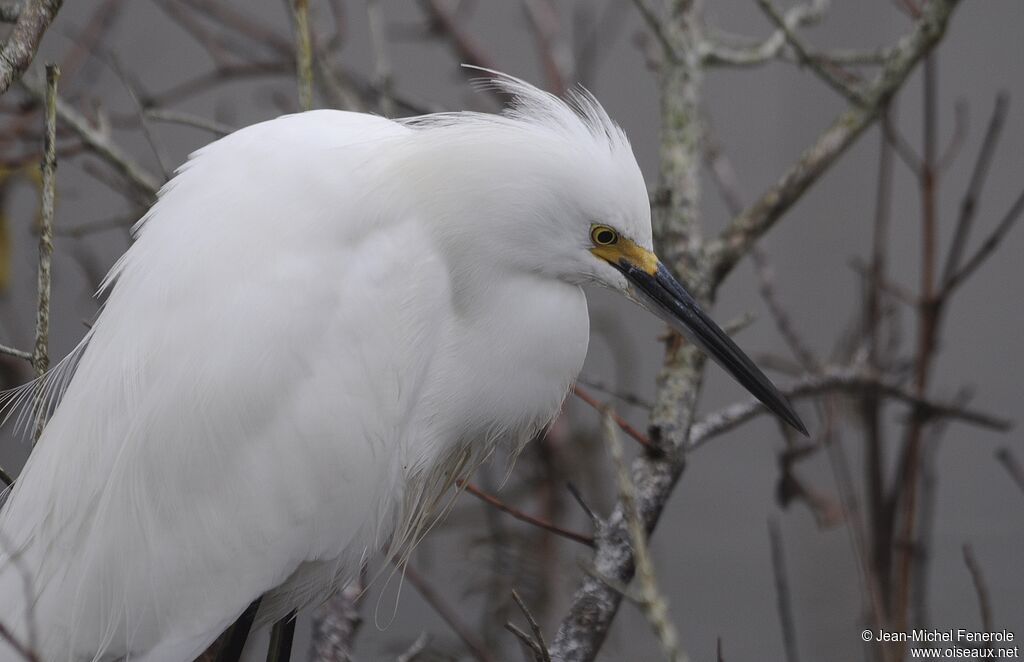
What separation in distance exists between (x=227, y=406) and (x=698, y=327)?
603 mm

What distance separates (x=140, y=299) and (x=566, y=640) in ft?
2.19

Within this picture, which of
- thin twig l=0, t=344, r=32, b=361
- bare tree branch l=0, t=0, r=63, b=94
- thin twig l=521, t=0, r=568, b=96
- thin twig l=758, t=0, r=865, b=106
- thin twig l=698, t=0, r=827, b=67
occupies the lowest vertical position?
thin twig l=0, t=344, r=32, b=361

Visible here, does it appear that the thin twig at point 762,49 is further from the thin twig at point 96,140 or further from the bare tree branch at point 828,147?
the thin twig at point 96,140

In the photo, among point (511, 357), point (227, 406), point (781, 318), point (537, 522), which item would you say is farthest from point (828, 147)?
point (227, 406)

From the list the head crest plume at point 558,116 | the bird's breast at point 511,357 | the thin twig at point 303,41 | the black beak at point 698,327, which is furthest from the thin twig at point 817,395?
the thin twig at point 303,41

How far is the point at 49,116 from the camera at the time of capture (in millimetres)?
1073

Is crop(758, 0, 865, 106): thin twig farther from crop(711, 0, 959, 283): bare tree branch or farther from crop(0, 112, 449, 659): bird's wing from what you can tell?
crop(0, 112, 449, 659): bird's wing

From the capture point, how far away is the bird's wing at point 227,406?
1.28m

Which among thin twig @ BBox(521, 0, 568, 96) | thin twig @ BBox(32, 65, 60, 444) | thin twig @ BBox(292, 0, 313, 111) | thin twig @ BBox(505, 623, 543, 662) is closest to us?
thin twig @ BBox(505, 623, 543, 662)

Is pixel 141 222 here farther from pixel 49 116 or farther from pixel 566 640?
pixel 566 640

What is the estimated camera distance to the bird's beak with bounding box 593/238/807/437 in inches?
53.0

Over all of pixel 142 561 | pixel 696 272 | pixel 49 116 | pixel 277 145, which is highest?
pixel 696 272

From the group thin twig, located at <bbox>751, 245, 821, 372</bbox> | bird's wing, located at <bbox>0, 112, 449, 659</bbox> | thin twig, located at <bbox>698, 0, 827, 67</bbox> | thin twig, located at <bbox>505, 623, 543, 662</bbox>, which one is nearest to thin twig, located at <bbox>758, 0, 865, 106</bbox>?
thin twig, located at <bbox>698, 0, 827, 67</bbox>

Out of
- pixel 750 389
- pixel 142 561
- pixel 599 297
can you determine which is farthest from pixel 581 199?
pixel 599 297
